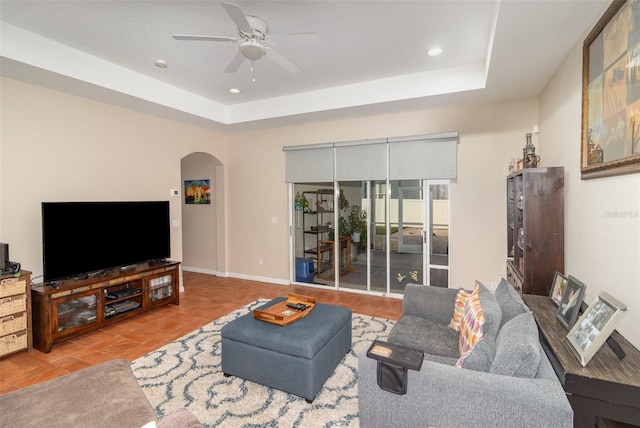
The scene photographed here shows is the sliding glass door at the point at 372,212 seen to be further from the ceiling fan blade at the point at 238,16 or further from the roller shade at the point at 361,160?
the ceiling fan blade at the point at 238,16

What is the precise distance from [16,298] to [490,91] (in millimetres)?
5452

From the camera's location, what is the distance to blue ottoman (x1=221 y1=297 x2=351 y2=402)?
7.42 feet

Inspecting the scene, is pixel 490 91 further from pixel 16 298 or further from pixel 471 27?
pixel 16 298

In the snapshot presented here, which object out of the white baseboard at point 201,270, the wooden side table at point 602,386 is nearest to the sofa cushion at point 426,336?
the wooden side table at point 602,386

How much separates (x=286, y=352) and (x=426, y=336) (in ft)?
3.47

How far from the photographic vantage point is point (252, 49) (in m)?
2.57

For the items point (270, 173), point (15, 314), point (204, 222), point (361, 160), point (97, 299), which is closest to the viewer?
point (15, 314)

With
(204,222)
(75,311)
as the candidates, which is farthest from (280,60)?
(204,222)

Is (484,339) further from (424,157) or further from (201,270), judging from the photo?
(201,270)

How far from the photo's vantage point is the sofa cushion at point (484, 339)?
155 cm

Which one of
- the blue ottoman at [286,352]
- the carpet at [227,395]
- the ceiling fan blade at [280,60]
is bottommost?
the carpet at [227,395]

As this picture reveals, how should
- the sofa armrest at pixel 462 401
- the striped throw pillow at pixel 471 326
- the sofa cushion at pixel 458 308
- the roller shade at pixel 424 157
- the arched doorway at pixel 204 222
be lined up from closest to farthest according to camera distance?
the sofa armrest at pixel 462 401, the striped throw pillow at pixel 471 326, the sofa cushion at pixel 458 308, the roller shade at pixel 424 157, the arched doorway at pixel 204 222

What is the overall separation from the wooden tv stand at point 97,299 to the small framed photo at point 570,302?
427cm

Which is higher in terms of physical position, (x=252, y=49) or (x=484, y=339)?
(x=252, y=49)
